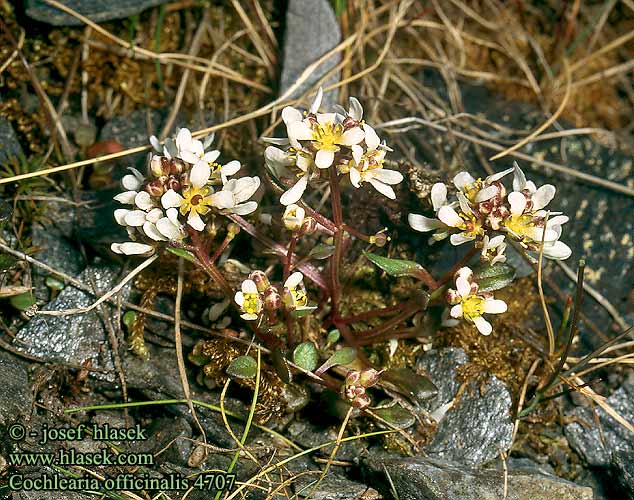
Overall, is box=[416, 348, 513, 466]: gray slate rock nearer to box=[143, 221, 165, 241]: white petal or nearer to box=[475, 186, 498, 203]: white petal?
box=[475, 186, 498, 203]: white petal

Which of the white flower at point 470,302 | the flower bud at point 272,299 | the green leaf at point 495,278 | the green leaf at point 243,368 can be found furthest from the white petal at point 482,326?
the green leaf at point 243,368

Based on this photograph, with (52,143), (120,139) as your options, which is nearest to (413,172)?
(120,139)

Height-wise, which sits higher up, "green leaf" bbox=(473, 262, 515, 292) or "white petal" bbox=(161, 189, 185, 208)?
"white petal" bbox=(161, 189, 185, 208)

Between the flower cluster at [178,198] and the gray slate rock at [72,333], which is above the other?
the flower cluster at [178,198]

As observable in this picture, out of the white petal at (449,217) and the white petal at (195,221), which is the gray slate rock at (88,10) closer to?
the white petal at (195,221)

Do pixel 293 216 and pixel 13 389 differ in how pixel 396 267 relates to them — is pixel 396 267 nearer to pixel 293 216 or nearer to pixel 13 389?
pixel 293 216

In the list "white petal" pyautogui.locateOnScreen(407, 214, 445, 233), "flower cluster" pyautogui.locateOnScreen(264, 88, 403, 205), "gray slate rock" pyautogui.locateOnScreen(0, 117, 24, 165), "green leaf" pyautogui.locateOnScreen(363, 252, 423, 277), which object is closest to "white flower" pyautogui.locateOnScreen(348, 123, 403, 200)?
"flower cluster" pyautogui.locateOnScreen(264, 88, 403, 205)
